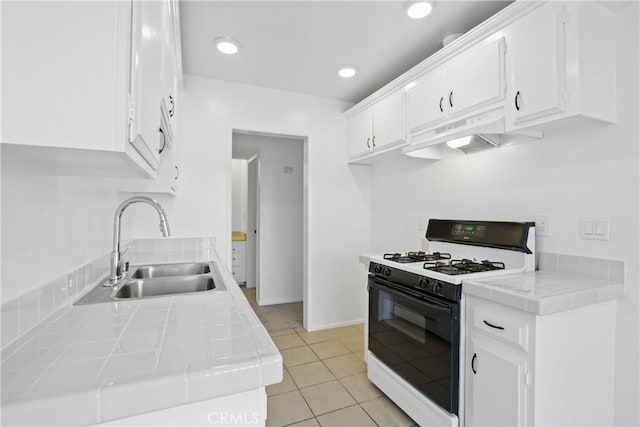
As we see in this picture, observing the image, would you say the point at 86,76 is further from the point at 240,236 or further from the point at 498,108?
the point at 240,236

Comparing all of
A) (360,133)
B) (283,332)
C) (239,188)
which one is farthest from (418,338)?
(239,188)

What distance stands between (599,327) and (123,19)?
6.91 feet

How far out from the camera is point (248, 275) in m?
5.11

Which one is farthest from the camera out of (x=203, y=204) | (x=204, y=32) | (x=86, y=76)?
(x=203, y=204)

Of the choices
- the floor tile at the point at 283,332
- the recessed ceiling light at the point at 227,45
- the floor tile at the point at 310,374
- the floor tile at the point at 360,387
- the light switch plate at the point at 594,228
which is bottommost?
the floor tile at the point at 283,332

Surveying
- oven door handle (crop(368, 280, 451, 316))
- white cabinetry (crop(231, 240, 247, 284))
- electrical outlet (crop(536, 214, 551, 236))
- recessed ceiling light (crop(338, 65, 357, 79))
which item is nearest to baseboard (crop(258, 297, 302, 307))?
white cabinetry (crop(231, 240, 247, 284))

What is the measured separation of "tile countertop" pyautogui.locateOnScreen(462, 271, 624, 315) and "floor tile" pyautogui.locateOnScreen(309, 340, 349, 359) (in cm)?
161

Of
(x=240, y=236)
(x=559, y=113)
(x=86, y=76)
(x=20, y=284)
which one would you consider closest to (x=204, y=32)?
(x=86, y=76)

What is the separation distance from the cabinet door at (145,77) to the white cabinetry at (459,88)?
168 centimetres

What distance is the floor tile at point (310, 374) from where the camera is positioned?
2.29 metres

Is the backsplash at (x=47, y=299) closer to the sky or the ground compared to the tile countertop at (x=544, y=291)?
closer to the sky

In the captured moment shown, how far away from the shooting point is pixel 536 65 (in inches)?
60.6

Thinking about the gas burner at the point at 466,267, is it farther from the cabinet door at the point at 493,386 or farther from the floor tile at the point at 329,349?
the floor tile at the point at 329,349

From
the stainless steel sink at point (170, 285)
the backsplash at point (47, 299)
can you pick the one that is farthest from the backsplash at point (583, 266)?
the backsplash at point (47, 299)
